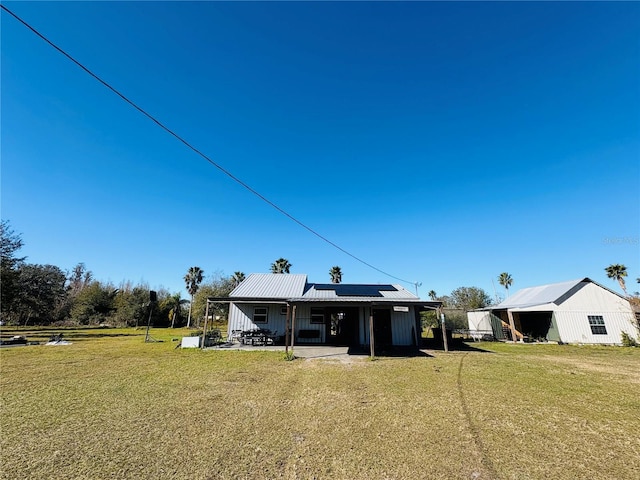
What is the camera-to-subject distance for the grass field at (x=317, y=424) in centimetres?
362

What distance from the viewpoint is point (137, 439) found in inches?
170

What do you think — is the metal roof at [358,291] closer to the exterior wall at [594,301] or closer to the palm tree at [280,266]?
the exterior wall at [594,301]

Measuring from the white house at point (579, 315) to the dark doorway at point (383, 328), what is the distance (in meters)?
12.4

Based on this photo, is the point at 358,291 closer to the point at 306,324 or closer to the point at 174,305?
the point at 306,324

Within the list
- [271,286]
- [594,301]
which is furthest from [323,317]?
[594,301]

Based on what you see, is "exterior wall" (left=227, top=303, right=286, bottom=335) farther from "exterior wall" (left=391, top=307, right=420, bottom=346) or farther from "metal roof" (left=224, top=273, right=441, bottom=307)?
"exterior wall" (left=391, top=307, right=420, bottom=346)

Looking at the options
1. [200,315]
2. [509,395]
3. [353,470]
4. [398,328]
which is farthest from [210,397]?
[200,315]

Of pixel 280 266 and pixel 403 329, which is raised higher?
pixel 280 266

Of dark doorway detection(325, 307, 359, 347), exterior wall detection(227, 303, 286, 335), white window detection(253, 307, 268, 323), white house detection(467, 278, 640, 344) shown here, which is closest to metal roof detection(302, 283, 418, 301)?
dark doorway detection(325, 307, 359, 347)

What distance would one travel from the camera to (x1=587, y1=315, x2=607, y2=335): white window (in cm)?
1877

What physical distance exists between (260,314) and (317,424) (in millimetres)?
13213

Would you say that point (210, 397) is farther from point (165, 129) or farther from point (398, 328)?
point (398, 328)

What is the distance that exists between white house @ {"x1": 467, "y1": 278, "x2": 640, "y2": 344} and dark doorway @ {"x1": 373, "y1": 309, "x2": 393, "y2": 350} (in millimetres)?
12395

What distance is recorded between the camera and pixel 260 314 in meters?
17.6
